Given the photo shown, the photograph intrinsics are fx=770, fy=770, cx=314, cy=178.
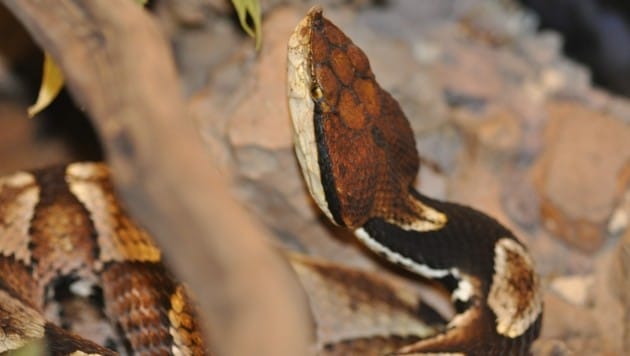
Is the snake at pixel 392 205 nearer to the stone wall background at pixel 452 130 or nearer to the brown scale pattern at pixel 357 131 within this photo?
the brown scale pattern at pixel 357 131

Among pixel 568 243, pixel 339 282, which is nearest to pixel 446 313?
pixel 339 282

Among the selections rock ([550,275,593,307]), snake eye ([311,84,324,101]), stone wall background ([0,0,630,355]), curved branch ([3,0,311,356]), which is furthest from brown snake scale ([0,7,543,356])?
curved branch ([3,0,311,356])

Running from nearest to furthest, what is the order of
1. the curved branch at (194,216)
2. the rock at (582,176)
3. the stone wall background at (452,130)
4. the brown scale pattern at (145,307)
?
the curved branch at (194,216), the brown scale pattern at (145,307), the stone wall background at (452,130), the rock at (582,176)

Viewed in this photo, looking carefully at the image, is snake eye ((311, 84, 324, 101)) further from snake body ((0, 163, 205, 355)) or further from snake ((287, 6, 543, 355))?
snake body ((0, 163, 205, 355))

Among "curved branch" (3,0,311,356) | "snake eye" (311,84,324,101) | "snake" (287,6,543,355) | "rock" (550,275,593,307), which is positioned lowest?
"rock" (550,275,593,307)

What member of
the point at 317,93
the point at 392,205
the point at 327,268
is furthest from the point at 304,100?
the point at 327,268

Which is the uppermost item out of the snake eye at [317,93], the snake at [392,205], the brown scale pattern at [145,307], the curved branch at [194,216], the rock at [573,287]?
the curved branch at [194,216]

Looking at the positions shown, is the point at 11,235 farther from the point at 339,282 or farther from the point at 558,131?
the point at 558,131

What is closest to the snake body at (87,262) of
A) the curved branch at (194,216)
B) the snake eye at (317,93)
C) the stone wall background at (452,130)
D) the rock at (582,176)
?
the stone wall background at (452,130)
